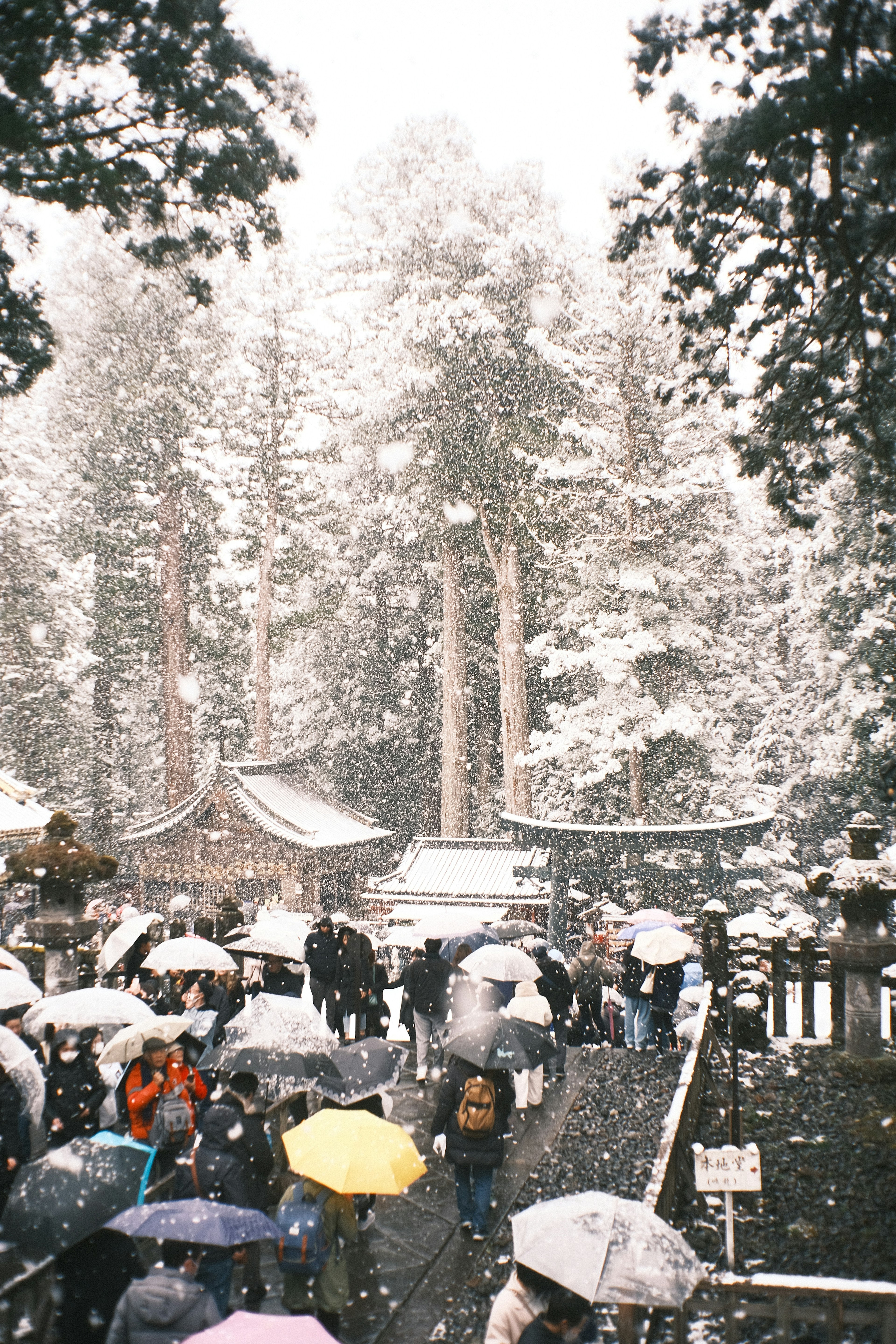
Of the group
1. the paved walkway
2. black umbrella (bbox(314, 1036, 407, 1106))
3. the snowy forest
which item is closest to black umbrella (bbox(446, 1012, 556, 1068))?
black umbrella (bbox(314, 1036, 407, 1106))

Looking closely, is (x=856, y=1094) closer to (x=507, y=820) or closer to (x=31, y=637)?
(x=507, y=820)

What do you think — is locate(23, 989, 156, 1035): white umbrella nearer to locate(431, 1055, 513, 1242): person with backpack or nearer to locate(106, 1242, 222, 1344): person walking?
locate(431, 1055, 513, 1242): person with backpack

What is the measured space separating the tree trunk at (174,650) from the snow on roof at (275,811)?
3659 millimetres

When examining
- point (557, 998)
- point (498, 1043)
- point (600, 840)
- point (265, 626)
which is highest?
point (265, 626)

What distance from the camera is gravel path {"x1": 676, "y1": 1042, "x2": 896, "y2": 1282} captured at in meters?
6.11

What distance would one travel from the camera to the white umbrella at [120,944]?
37.0 feet

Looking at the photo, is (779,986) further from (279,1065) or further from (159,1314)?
(159,1314)

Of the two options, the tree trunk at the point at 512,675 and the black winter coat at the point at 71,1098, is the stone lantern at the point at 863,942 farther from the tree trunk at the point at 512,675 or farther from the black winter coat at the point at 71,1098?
the tree trunk at the point at 512,675

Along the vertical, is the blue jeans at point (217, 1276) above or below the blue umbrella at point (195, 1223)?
below

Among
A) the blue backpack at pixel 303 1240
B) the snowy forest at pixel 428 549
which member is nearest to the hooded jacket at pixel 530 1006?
the blue backpack at pixel 303 1240

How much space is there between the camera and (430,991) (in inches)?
393

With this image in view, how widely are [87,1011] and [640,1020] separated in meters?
7.26

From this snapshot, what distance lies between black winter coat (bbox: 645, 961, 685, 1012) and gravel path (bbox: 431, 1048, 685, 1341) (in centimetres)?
68

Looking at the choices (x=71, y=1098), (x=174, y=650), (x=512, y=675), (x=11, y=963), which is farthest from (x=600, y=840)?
(x=174, y=650)
